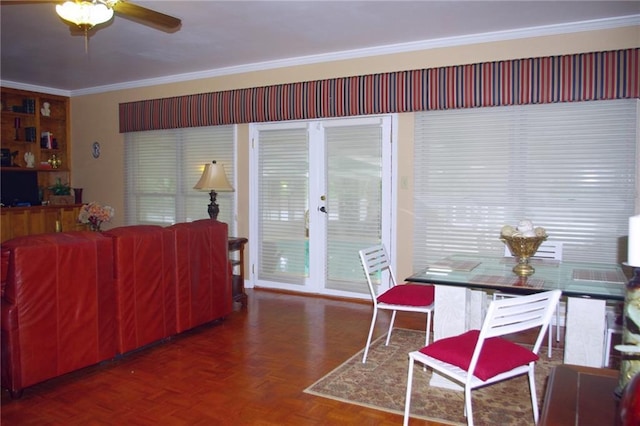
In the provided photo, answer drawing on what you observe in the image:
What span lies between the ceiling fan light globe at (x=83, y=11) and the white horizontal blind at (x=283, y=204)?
2.88 m

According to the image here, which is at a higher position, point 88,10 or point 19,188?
point 88,10

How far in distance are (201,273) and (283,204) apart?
1.93 m

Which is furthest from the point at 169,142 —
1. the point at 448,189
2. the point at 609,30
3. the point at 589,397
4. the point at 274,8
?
the point at 589,397

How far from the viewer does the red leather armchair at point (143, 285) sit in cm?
329

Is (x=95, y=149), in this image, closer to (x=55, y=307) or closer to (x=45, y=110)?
(x=45, y=110)

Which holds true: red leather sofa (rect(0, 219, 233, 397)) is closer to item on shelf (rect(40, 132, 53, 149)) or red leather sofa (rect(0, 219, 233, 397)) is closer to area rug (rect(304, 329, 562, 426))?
area rug (rect(304, 329, 562, 426))

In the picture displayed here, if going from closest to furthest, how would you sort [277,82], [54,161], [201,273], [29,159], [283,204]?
[201,273], [277,82], [283,204], [29,159], [54,161]

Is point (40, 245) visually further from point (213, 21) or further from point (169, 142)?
point (169, 142)

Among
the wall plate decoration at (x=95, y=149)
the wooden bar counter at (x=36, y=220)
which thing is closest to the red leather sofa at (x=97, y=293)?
the wooden bar counter at (x=36, y=220)

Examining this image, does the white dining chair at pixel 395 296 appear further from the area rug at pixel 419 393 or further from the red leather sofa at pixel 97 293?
the red leather sofa at pixel 97 293

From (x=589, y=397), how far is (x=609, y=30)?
13.1ft

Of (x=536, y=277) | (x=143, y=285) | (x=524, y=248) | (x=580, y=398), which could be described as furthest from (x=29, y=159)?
(x=580, y=398)

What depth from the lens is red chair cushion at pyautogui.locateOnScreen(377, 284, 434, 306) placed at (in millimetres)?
3285

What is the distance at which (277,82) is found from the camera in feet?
18.3
